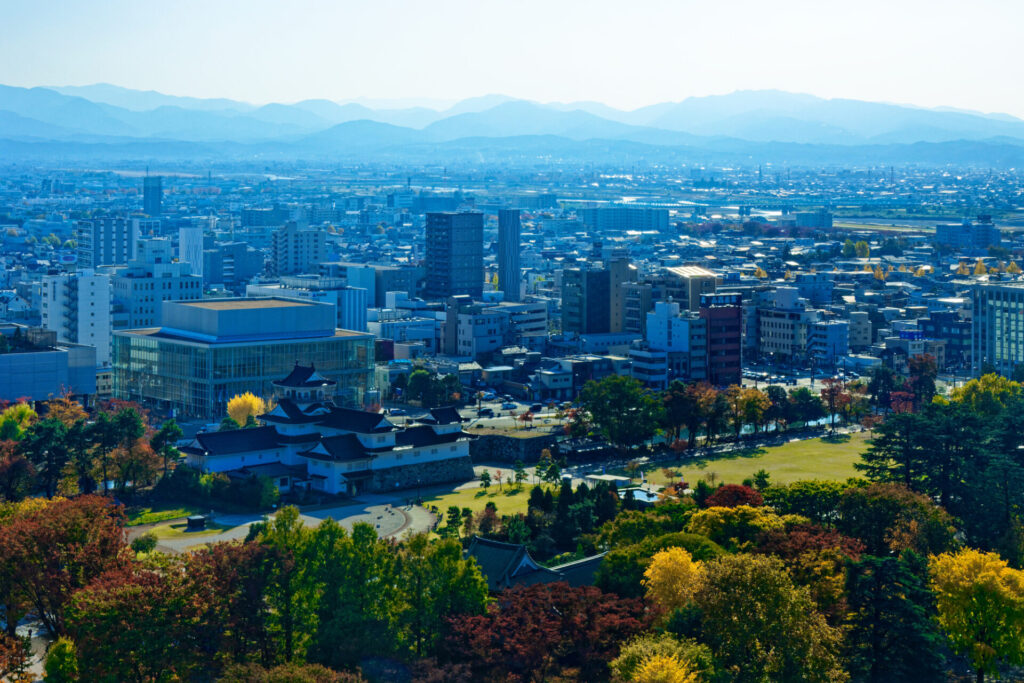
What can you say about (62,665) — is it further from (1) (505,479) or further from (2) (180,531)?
(1) (505,479)

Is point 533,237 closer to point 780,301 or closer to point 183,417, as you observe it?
point 780,301

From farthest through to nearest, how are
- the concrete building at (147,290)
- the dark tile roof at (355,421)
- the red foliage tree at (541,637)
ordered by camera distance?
1. the concrete building at (147,290)
2. the dark tile roof at (355,421)
3. the red foliage tree at (541,637)

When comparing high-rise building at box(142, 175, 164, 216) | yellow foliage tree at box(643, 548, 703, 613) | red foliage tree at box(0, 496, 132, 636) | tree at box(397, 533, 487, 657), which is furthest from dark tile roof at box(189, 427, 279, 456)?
high-rise building at box(142, 175, 164, 216)

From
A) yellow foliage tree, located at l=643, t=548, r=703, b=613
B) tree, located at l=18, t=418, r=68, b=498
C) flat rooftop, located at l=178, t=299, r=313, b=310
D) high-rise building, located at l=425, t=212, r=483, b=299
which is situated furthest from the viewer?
high-rise building, located at l=425, t=212, r=483, b=299

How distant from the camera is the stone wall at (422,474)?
32562 millimetres

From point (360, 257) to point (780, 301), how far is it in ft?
142

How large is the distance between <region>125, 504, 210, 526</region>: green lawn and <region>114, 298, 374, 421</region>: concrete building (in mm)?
10475

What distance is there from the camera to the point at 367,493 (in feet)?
106

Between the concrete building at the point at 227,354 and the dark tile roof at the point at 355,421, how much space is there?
8252mm

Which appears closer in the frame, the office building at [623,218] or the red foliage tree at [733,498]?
the red foliage tree at [733,498]

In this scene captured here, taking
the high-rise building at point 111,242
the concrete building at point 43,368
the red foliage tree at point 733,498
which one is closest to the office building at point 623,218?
the high-rise building at point 111,242

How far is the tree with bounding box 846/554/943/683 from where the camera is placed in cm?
1989

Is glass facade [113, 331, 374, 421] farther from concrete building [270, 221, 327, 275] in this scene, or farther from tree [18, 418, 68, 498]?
concrete building [270, 221, 327, 275]

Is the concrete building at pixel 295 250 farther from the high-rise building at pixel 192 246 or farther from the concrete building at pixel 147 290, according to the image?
the concrete building at pixel 147 290
